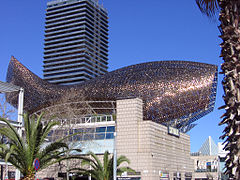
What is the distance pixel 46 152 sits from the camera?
20875mm

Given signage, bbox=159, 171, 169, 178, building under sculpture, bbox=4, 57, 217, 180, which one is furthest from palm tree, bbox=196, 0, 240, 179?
signage, bbox=159, 171, 169, 178

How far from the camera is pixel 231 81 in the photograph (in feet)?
23.6

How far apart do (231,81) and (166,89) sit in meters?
55.9

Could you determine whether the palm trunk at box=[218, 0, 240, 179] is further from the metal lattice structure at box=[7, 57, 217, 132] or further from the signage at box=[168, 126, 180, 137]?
the metal lattice structure at box=[7, 57, 217, 132]

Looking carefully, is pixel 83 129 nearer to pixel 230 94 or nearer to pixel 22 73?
pixel 22 73

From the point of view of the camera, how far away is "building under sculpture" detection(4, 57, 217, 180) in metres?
41.0

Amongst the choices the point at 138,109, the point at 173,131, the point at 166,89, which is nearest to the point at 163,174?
the point at 173,131

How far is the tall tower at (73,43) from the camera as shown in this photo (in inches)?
6491

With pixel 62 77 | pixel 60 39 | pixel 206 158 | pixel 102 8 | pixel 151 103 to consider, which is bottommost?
pixel 206 158

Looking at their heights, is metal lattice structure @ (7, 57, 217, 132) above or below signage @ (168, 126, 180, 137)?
above

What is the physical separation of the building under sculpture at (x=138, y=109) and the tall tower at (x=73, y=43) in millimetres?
82920

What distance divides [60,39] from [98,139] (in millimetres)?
131652

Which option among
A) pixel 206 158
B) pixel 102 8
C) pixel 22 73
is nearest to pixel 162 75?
pixel 22 73

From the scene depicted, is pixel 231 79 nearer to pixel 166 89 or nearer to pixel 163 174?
pixel 163 174
